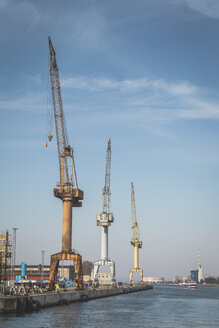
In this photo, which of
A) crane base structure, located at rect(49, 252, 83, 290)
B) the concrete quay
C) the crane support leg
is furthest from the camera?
crane base structure, located at rect(49, 252, 83, 290)

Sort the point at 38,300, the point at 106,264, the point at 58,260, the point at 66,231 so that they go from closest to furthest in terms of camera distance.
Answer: the point at 38,300 < the point at 66,231 < the point at 58,260 < the point at 106,264

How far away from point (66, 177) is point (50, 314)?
3767cm

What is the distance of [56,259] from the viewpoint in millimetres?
83312

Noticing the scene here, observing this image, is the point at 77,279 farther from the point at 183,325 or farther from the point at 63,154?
the point at 183,325

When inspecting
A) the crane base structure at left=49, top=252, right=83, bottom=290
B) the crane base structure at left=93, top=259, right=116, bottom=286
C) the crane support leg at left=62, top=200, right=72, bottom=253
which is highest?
the crane support leg at left=62, top=200, right=72, bottom=253

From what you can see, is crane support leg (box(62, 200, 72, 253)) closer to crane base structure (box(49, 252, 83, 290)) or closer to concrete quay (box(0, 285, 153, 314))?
crane base structure (box(49, 252, 83, 290))

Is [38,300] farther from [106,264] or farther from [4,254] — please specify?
[106,264]

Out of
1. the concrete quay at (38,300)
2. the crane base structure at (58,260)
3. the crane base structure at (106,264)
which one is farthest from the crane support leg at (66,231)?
the crane base structure at (106,264)

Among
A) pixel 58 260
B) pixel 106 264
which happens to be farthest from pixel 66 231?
pixel 106 264

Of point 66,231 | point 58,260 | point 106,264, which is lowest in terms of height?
point 106,264

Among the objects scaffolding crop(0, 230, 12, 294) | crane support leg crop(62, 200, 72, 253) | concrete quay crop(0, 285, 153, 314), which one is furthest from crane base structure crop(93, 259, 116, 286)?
scaffolding crop(0, 230, 12, 294)

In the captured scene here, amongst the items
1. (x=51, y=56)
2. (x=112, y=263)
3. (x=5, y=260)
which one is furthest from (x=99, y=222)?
(x=5, y=260)

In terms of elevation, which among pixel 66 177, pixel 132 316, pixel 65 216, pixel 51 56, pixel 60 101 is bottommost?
pixel 132 316

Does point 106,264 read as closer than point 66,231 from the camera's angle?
No
